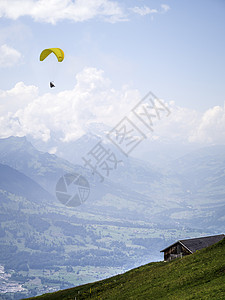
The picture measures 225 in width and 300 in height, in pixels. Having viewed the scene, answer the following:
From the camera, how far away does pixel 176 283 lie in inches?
1736

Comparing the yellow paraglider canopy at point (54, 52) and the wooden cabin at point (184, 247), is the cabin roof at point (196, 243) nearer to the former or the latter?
the wooden cabin at point (184, 247)

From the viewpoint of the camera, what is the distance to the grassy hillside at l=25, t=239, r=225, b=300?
126ft

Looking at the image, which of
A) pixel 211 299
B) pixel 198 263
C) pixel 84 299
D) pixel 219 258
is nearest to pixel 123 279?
pixel 84 299

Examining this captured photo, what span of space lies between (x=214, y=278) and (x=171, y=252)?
2824 cm

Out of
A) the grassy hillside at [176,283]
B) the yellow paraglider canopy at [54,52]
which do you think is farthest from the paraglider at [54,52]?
the grassy hillside at [176,283]

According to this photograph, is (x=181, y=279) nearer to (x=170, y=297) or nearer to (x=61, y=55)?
(x=170, y=297)

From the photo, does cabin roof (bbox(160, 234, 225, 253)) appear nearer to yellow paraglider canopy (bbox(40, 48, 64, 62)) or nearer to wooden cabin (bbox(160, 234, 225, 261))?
wooden cabin (bbox(160, 234, 225, 261))

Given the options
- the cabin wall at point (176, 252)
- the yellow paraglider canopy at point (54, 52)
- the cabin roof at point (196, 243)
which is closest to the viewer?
the yellow paraglider canopy at point (54, 52)

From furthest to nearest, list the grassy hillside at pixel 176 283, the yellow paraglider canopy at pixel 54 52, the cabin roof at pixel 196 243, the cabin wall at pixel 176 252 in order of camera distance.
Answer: the cabin wall at pixel 176 252 < the cabin roof at pixel 196 243 < the yellow paraglider canopy at pixel 54 52 < the grassy hillside at pixel 176 283

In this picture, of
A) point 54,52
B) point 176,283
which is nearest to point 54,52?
point 54,52

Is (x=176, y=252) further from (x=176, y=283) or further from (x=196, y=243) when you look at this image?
(x=176, y=283)

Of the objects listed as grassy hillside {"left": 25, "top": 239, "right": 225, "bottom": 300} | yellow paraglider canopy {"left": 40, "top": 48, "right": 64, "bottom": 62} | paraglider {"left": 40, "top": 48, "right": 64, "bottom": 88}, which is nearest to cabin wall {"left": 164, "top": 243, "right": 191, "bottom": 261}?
grassy hillside {"left": 25, "top": 239, "right": 225, "bottom": 300}

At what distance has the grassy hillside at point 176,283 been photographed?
38453 mm

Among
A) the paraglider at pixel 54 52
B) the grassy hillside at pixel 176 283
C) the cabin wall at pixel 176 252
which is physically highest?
the paraglider at pixel 54 52
